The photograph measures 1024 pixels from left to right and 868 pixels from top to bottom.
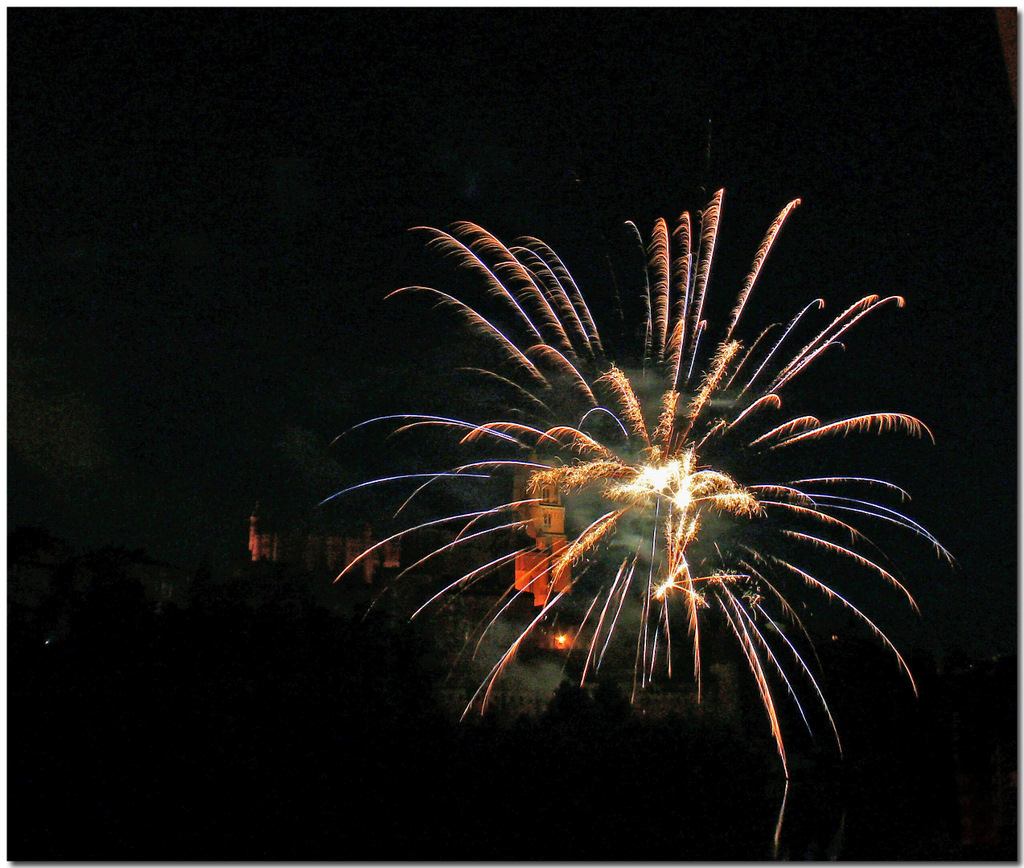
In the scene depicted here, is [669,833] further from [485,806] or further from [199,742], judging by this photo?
[199,742]

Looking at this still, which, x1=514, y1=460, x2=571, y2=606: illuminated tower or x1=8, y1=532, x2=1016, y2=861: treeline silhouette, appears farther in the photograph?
x1=514, y1=460, x2=571, y2=606: illuminated tower

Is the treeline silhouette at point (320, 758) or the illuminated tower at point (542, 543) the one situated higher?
the illuminated tower at point (542, 543)

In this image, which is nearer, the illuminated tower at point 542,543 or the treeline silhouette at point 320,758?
the treeline silhouette at point 320,758

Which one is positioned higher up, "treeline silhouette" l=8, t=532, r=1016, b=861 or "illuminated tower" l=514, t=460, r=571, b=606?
"illuminated tower" l=514, t=460, r=571, b=606

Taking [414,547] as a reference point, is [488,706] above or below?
below

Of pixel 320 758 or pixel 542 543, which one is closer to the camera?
pixel 320 758

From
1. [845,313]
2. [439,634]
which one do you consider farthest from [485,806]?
[845,313]

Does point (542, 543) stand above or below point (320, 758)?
above

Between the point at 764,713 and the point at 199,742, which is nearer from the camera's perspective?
the point at 199,742
